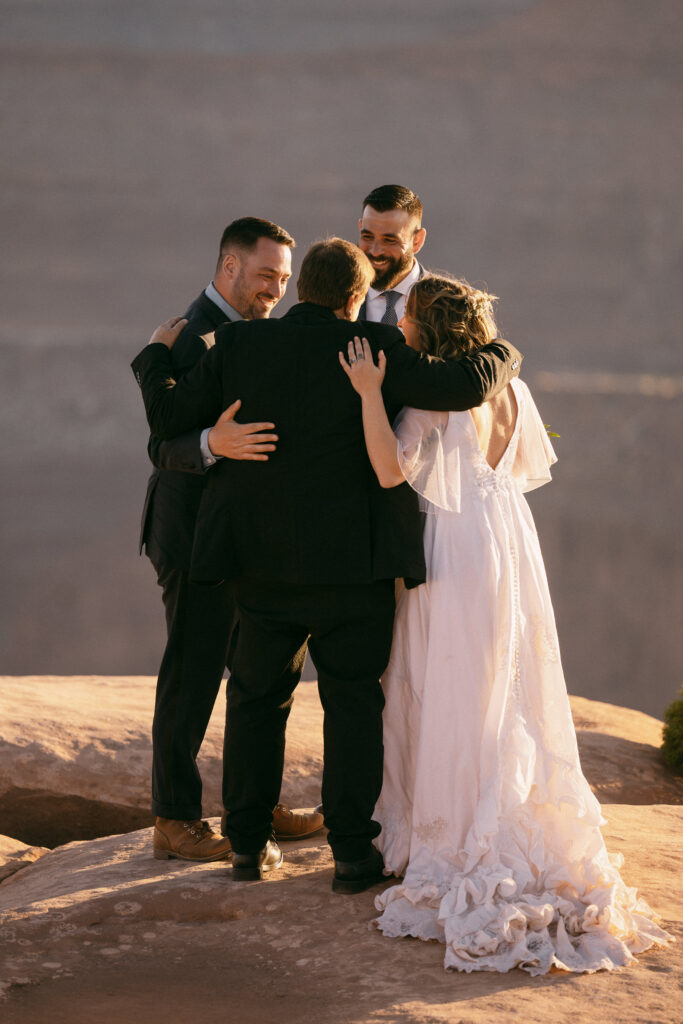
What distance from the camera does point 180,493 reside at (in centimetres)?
333

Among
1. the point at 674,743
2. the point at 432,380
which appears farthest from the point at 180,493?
the point at 674,743

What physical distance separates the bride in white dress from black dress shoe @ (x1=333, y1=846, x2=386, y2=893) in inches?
2.0

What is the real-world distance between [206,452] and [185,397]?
0.15m

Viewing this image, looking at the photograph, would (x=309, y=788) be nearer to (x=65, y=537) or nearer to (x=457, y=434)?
(x=457, y=434)

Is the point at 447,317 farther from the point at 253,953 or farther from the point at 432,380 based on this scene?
the point at 253,953

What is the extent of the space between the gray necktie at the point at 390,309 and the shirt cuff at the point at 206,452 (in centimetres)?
109

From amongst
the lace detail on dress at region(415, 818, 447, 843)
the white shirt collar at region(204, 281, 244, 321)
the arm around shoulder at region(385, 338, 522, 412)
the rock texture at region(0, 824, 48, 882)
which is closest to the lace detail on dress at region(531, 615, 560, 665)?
the lace detail on dress at region(415, 818, 447, 843)

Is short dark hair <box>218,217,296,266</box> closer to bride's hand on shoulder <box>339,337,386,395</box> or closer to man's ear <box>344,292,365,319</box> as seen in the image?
man's ear <box>344,292,365,319</box>

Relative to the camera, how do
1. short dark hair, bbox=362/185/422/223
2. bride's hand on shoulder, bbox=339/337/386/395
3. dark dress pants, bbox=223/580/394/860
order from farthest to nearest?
short dark hair, bbox=362/185/422/223 < dark dress pants, bbox=223/580/394/860 < bride's hand on shoulder, bbox=339/337/386/395

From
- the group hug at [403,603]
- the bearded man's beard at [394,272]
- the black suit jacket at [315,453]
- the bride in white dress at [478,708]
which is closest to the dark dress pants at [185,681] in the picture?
the group hug at [403,603]

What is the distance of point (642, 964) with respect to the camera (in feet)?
8.77

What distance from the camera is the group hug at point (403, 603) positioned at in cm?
281

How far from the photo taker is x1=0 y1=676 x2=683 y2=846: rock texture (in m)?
4.96

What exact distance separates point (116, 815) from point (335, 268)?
3051mm
